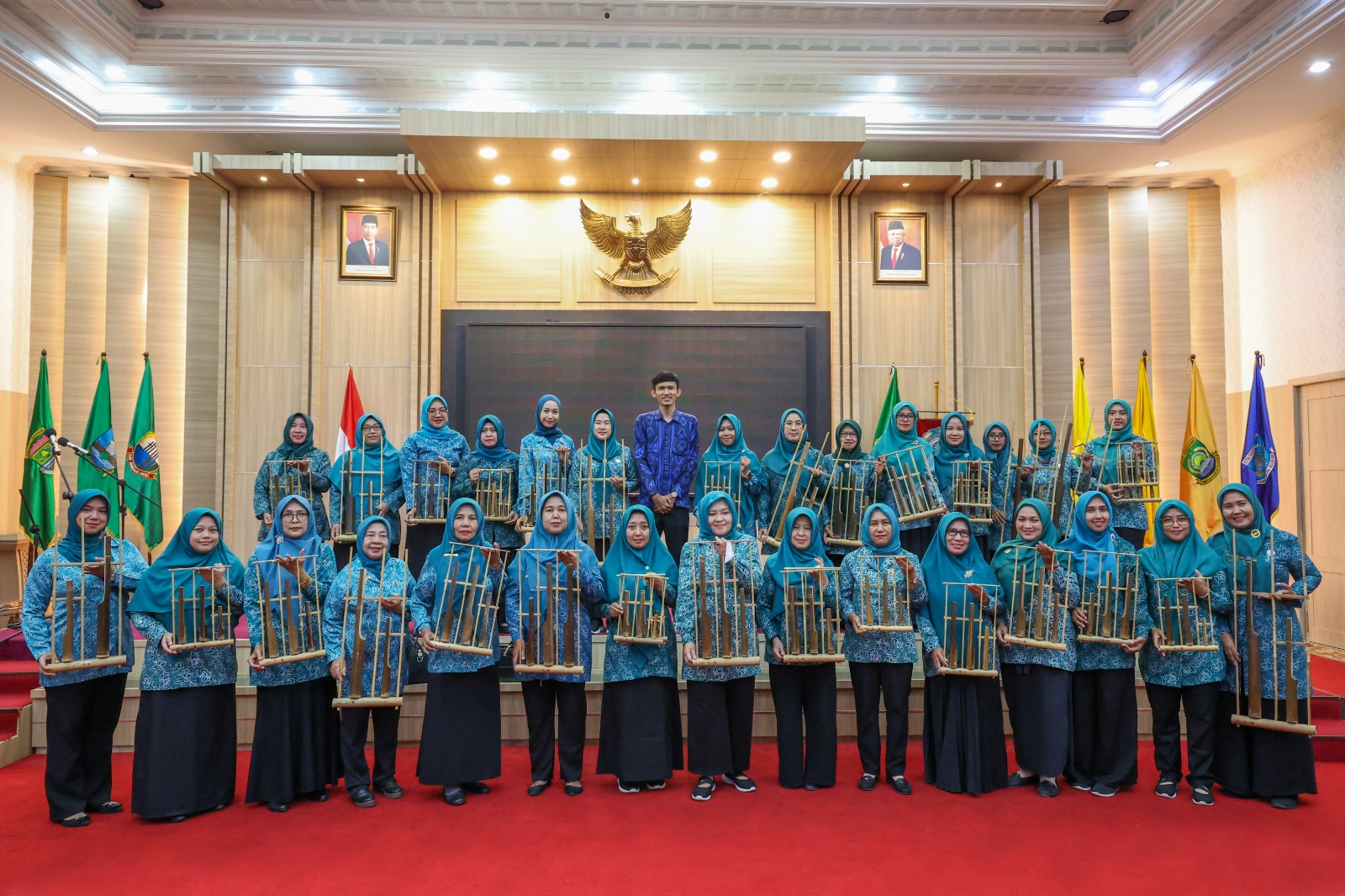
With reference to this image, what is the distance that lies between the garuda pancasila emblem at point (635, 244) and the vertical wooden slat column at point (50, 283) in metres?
5.43

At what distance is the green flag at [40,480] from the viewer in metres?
7.93

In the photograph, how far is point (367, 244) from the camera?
9.09m

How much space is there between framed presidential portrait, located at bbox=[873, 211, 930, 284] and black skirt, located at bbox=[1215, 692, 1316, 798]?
5.43 meters

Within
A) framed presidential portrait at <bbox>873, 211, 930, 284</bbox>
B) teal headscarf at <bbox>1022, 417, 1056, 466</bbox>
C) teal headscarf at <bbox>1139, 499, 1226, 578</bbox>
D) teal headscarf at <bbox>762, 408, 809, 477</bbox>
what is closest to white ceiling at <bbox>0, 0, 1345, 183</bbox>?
framed presidential portrait at <bbox>873, 211, 930, 284</bbox>

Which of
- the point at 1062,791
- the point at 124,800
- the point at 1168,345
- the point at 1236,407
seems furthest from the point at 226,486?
the point at 1236,407

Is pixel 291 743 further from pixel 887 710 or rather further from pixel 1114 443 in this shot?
pixel 1114 443

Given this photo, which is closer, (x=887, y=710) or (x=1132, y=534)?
(x=887, y=710)

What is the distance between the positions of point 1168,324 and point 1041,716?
6.38 metres

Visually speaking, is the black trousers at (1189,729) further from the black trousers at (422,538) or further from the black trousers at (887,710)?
the black trousers at (422,538)

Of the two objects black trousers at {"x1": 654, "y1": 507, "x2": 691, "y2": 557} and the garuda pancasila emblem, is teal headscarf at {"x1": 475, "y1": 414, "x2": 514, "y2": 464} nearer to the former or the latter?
black trousers at {"x1": 654, "y1": 507, "x2": 691, "y2": 557}

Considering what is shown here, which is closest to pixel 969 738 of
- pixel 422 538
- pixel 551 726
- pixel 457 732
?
pixel 551 726

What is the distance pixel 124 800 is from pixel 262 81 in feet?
20.5

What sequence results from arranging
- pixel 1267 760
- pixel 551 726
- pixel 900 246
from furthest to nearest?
pixel 900 246 → pixel 551 726 → pixel 1267 760

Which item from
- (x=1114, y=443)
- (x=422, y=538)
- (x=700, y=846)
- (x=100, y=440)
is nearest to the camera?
(x=700, y=846)
